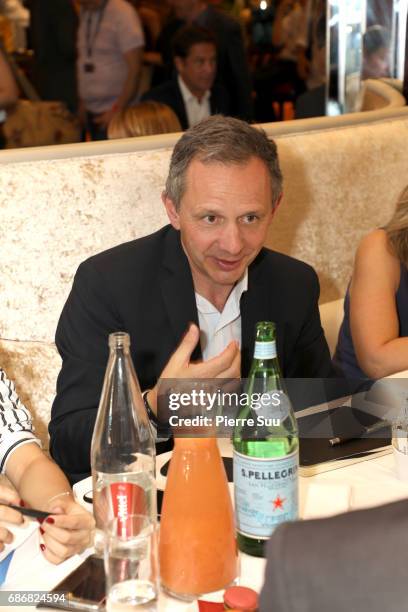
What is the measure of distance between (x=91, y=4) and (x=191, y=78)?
764 millimetres

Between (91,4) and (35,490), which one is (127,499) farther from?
(91,4)

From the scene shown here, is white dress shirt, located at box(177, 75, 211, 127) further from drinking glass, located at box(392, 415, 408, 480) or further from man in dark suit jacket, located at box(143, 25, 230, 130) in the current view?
drinking glass, located at box(392, 415, 408, 480)

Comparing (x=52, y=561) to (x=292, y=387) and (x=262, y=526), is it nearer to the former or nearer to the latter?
(x=262, y=526)

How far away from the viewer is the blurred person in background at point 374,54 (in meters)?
4.36

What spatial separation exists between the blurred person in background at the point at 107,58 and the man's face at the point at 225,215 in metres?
3.44

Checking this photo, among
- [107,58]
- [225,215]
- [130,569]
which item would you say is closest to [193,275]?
[225,215]

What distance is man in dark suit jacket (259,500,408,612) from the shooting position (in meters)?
0.49

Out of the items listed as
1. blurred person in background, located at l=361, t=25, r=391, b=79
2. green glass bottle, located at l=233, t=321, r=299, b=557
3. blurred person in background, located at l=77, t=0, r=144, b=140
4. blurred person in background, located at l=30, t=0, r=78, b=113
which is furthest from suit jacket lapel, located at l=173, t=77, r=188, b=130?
green glass bottle, located at l=233, t=321, r=299, b=557

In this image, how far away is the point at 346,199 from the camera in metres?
3.10

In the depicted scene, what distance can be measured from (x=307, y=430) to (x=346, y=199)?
1.66 meters

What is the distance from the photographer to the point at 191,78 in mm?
5109

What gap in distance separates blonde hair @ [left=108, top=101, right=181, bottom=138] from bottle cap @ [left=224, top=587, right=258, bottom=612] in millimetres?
2486

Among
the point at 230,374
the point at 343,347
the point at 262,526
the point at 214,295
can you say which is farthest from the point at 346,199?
the point at 262,526

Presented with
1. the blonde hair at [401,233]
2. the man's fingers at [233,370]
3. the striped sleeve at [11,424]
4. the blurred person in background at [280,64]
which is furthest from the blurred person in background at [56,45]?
the man's fingers at [233,370]
